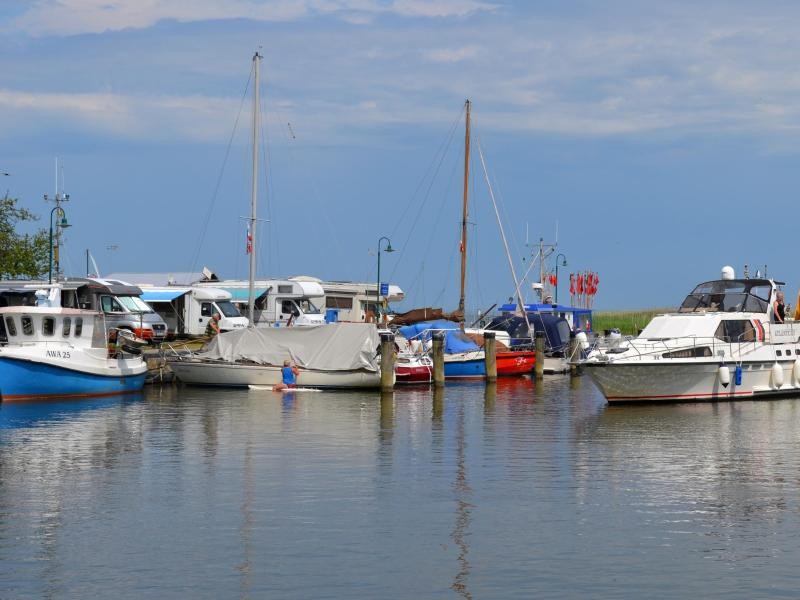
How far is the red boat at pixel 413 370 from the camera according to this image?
168 ft

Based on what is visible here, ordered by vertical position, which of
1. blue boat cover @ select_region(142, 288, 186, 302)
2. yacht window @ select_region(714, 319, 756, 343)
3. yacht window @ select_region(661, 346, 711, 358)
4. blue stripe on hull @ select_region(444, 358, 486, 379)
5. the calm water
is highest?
blue boat cover @ select_region(142, 288, 186, 302)

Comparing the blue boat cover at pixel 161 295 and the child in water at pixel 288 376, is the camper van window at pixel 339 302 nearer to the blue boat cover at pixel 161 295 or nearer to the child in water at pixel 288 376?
the blue boat cover at pixel 161 295

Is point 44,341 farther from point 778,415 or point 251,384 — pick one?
point 778,415

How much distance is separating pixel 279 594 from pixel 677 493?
10.5 meters

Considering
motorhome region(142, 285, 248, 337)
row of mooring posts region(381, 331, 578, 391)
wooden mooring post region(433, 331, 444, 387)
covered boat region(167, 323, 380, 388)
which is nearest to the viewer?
row of mooring posts region(381, 331, 578, 391)

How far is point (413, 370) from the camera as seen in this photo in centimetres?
5138

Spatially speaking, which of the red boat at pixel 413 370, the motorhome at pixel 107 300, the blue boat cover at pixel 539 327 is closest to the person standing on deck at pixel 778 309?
the red boat at pixel 413 370

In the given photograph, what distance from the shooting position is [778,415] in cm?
4062

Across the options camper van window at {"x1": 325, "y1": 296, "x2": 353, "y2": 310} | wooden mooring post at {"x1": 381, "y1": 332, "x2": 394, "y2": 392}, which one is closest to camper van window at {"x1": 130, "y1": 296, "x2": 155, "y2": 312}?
wooden mooring post at {"x1": 381, "y1": 332, "x2": 394, "y2": 392}

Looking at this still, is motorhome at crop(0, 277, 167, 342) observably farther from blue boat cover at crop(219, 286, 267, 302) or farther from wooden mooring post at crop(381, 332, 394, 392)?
wooden mooring post at crop(381, 332, 394, 392)

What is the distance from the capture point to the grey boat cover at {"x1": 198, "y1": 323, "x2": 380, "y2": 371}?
47.7 metres

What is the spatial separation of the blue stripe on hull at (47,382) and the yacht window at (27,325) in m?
1.71

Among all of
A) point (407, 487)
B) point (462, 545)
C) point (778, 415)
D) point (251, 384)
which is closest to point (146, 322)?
point (251, 384)

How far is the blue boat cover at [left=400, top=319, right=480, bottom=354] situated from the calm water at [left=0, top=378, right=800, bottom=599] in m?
14.9
